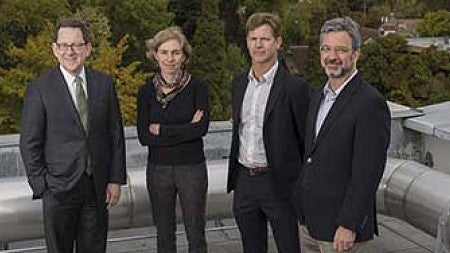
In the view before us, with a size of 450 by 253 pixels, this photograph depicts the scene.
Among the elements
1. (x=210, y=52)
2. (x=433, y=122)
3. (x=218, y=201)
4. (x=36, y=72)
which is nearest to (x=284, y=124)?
(x=218, y=201)

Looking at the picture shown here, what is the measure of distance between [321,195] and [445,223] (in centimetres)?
62

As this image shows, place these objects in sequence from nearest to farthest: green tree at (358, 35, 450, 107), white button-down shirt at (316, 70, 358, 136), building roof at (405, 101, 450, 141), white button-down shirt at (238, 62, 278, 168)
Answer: white button-down shirt at (316, 70, 358, 136), white button-down shirt at (238, 62, 278, 168), building roof at (405, 101, 450, 141), green tree at (358, 35, 450, 107)

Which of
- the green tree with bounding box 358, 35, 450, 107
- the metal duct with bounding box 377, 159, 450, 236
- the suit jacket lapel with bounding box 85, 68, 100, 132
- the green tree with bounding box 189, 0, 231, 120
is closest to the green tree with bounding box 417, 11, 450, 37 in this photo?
the green tree with bounding box 358, 35, 450, 107

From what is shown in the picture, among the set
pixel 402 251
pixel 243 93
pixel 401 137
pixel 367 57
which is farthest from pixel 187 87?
pixel 367 57

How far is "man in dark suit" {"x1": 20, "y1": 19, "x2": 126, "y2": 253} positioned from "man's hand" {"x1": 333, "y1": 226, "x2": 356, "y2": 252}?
1199 millimetres

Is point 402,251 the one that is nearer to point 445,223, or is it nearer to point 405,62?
point 445,223

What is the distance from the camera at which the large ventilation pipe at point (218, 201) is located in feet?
14.1

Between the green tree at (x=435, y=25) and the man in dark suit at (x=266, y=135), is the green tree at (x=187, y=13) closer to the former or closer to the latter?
the green tree at (x=435, y=25)

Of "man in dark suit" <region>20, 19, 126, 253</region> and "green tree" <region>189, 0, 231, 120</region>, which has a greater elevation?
"man in dark suit" <region>20, 19, 126, 253</region>

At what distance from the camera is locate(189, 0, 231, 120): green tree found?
29828 millimetres

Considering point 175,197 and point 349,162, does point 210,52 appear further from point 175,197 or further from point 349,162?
point 349,162

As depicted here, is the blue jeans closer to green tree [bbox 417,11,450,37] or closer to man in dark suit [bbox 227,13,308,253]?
man in dark suit [bbox 227,13,308,253]

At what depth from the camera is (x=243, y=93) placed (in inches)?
147

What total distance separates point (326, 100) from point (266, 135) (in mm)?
559
